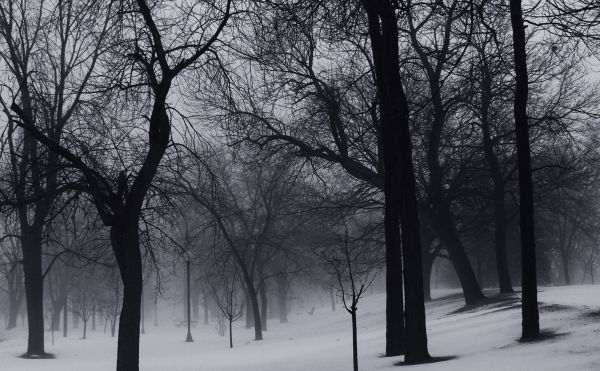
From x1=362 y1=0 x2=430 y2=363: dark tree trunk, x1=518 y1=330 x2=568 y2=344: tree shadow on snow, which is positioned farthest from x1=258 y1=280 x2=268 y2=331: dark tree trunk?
x1=518 y1=330 x2=568 y2=344: tree shadow on snow

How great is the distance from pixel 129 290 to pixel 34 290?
11.6 metres

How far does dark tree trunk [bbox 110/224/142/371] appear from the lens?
12922mm

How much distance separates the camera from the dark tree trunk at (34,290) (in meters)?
22.8

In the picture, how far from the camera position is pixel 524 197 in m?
12.7

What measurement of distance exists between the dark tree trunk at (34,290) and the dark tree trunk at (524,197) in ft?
53.9

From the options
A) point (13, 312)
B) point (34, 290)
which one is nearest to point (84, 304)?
point (13, 312)

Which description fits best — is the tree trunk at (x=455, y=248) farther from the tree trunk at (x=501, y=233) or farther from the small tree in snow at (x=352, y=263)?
the small tree in snow at (x=352, y=263)

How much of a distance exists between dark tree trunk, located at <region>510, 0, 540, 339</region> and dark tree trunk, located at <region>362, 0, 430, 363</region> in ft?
6.39

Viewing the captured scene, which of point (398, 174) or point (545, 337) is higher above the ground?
point (398, 174)

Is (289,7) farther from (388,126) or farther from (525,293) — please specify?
(525,293)

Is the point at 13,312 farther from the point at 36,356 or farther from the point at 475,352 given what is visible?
the point at 475,352

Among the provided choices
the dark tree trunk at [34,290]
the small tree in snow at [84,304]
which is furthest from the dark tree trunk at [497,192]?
the small tree in snow at [84,304]

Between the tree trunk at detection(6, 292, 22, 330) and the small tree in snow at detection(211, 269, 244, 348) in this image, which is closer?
the small tree in snow at detection(211, 269, 244, 348)

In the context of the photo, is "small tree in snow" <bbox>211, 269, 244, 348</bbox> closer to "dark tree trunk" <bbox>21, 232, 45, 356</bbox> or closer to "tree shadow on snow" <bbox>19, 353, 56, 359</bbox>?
"tree shadow on snow" <bbox>19, 353, 56, 359</bbox>
